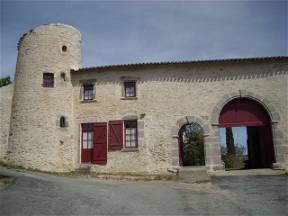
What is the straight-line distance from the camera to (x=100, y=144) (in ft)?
47.5

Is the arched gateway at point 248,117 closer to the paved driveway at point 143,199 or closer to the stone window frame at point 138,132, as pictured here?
the stone window frame at point 138,132

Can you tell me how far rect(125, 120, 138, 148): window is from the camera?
1449cm

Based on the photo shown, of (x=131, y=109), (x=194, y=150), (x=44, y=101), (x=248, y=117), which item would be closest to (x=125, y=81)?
(x=131, y=109)

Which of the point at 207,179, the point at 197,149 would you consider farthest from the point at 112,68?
the point at 197,149

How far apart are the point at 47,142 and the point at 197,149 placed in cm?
1242

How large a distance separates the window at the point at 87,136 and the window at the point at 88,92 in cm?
137

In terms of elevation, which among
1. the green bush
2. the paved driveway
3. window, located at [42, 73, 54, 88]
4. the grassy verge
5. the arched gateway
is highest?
window, located at [42, 73, 54, 88]

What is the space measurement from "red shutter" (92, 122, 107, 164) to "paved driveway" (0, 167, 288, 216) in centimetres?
432

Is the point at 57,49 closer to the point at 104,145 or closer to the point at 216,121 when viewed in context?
the point at 104,145

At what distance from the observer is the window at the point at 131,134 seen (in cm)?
1449

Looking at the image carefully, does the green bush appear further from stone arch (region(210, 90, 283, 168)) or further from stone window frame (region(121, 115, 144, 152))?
stone window frame (region(121, 115, 144, 152))

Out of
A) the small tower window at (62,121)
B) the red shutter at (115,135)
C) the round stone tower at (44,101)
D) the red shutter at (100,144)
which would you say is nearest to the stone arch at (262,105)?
the red shutter at (115,135)

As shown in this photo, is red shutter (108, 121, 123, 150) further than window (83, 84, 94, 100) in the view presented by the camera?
No

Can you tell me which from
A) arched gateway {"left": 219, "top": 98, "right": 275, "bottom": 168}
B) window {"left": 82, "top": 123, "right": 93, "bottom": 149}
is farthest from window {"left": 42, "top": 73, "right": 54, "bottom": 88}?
arched gateway {"left": 219, "top": 98, "right": 275, "bottom": 168}
